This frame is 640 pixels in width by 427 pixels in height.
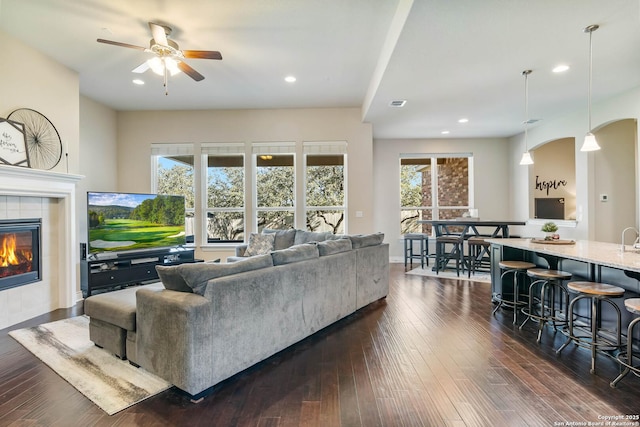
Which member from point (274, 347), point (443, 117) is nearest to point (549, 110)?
point (443, 117)

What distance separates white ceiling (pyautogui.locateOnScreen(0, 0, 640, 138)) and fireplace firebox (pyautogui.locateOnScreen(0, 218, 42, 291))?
7.08 feet

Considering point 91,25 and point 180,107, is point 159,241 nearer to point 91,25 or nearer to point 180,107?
point 180,107

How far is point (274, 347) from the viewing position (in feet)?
7.75

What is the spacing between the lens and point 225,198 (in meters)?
5.93

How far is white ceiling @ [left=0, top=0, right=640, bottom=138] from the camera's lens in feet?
8.51

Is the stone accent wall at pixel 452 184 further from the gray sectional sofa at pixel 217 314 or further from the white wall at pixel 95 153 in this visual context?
the white wall at pixel 95 153

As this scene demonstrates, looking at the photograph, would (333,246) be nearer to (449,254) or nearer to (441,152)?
(449,254)

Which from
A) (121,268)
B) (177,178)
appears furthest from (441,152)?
(121,268)

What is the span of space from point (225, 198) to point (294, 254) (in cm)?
378

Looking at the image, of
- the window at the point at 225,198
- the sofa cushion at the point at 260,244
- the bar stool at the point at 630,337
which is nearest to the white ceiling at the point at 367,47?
the window at the point at 225,198

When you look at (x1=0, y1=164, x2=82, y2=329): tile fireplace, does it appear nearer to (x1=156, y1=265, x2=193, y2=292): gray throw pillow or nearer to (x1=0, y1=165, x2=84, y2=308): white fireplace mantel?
(x1=0, y1=165, x2=84, y2=308): white fireplace mantel

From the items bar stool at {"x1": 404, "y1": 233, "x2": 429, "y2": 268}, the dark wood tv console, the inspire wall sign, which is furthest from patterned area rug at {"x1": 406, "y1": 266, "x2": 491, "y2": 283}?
the inspire wall sign

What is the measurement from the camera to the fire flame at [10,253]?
10.6 ft

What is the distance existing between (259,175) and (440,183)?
4385 mm
